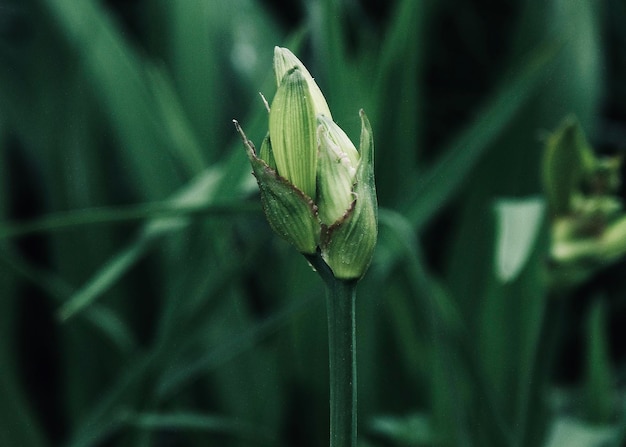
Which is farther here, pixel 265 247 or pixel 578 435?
pixel 265 247

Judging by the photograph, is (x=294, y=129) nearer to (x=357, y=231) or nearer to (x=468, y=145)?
(x=357, y=231)

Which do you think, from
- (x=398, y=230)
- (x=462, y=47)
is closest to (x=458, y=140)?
(x=398, y=230)

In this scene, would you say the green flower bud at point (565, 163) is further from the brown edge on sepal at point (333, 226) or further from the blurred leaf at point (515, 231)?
the brown edge on sepal at point (333, 226)

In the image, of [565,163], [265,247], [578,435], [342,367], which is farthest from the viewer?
[265,247]

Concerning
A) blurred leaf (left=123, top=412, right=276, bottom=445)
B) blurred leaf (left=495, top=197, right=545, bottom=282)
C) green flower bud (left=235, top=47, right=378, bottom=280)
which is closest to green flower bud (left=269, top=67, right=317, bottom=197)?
green flower bud (left=235, top=47, right=378, bottom=280)

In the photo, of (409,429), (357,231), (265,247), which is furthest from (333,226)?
(265,247)

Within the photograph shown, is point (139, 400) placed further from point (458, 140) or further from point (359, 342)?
Result: point (458, 140)

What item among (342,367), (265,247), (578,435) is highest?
(265,247)
